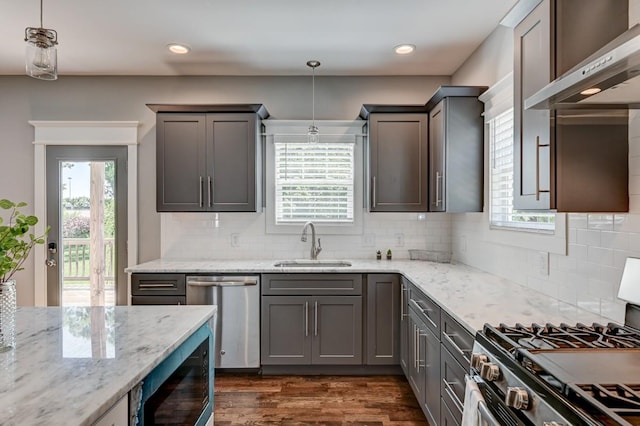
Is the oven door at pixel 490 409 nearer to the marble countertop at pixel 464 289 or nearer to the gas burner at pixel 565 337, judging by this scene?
the gas burner at pixel 565 337

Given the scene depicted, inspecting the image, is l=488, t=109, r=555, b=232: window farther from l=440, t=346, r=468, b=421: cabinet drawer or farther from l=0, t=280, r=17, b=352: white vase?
l=0, t=280, r=17, b=352: white vase

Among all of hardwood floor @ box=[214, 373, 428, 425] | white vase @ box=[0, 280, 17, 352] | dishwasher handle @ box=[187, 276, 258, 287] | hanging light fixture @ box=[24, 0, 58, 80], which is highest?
hanging light fixture @ box=[24, 0, 58, 80]

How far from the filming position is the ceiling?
260 cm

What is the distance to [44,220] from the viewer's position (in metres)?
3.88

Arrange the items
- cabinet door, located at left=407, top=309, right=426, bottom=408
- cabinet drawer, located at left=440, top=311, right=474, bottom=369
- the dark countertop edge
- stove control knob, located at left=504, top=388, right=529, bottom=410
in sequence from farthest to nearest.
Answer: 1. the dark countertop edge
2. cabinet door, located at left=407, top=309, right=426, bottom=408
3. cabinet drawer, located at left=440, top=311, right=474, bottom=369
4. stove control knob, located at left=504, top=388, right=529, bottom=410

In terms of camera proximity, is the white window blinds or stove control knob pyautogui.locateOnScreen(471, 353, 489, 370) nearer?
stove control knob pyautogui.locateOnScreen(471, 353, 489, 370)

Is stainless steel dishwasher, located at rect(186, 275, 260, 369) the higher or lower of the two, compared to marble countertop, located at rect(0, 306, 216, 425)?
lower

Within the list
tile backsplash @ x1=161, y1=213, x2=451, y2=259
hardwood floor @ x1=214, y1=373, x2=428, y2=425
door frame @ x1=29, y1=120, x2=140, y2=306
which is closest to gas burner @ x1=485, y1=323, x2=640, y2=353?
hardwood floor @ x1=214, y1=373, x2=428, y2=425

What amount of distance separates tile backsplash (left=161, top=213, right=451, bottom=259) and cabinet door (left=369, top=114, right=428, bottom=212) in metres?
0.43

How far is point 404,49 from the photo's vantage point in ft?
10.7

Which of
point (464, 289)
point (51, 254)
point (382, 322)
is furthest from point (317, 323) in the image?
point (51, 254)

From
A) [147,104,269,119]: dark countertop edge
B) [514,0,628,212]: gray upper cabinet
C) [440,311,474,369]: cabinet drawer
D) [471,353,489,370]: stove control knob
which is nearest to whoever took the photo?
[471,353,489,370]: stove control knob

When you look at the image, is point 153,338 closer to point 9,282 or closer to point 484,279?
point 9,282

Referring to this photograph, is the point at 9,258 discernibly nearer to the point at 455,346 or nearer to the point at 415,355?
the point at 455,346
